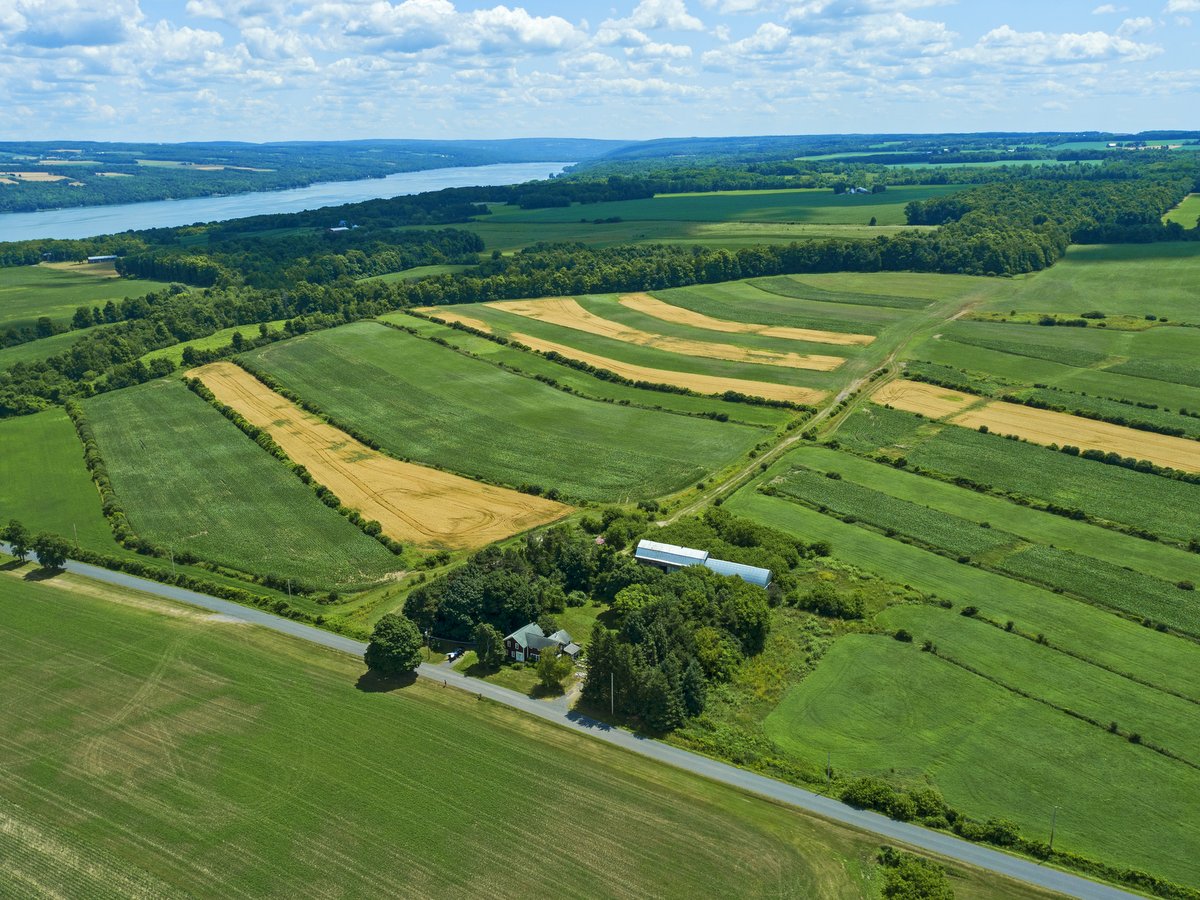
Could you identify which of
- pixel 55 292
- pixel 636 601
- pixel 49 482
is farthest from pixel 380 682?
pixel 55 292

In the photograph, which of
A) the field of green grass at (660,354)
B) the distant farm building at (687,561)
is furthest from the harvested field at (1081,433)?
the distant farm building at (687,561)

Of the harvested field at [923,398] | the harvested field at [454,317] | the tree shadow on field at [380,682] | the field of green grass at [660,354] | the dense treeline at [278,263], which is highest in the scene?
the dense treeline at [278,263]

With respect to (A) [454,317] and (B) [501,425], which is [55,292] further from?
(B) [501,425]

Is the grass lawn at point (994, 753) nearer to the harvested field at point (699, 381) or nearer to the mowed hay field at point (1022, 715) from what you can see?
the mowed hay field at point (1022, 715)

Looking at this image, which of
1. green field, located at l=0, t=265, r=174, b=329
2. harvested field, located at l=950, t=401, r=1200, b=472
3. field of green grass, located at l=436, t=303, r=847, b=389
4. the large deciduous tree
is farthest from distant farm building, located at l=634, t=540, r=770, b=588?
green field, located at l=0, t=265, r=174, b=329

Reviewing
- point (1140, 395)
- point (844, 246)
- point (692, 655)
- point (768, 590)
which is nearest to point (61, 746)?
point (692, 655)

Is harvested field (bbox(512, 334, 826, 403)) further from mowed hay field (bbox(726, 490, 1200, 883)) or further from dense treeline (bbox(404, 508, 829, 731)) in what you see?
mowed hay field (bbox(726, 490, 1200, 883))

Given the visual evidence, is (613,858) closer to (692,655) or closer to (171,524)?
(692,655)
